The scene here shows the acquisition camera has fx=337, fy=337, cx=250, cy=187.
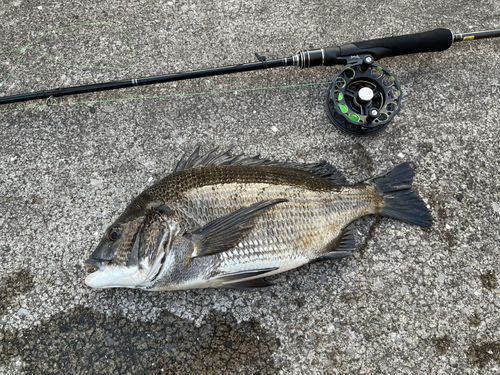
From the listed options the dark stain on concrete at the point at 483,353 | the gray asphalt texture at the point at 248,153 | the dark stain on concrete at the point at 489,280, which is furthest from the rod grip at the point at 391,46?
the dark stain on concrete at the point at 483,353

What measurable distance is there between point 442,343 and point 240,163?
6.17ft

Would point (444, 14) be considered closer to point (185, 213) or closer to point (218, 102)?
point (218, 102)

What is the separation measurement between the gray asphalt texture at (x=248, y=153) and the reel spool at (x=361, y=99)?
0.17m

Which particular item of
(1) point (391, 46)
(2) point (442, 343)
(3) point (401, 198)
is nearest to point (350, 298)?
(2) point (442, 343)

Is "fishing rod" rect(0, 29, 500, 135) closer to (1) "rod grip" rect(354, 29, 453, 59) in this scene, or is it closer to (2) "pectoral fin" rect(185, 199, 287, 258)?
(1) "rod grip" rect(354, 29, 453, 59)

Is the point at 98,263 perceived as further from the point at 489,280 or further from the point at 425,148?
the point at 489,280

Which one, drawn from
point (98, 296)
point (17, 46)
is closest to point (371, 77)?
point (98, 296)

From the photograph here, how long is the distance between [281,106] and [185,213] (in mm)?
1360

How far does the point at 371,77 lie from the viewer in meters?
2.64

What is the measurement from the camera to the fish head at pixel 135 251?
6.50 feet

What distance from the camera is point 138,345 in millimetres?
2291

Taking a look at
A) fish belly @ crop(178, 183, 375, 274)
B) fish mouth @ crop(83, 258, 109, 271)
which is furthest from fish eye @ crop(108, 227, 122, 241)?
fish belly @ crop(178, 183, 375, 274)

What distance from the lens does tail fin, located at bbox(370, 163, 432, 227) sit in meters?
2.44

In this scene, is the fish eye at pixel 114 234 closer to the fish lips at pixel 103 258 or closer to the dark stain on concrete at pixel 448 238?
the fish lips at pixel 103 258
